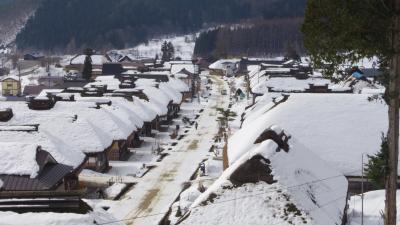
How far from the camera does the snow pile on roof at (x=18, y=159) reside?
24.3 m

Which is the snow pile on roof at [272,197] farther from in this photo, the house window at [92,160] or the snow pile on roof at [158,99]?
the snow pile on roof at [158,99]

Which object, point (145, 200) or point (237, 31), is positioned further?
point (237, 31)

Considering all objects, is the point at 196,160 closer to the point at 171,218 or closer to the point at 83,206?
the point at 171,218

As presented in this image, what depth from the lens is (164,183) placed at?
31547 mm

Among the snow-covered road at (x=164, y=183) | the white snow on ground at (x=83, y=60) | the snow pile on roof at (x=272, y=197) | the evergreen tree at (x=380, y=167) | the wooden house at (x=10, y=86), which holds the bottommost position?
the snow-covered road at (x=164, y=183)

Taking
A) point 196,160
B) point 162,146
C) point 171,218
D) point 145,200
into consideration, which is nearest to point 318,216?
point 171,218

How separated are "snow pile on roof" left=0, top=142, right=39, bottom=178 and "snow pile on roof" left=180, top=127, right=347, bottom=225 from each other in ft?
30.0

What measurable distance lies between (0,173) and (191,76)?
65.3 meters

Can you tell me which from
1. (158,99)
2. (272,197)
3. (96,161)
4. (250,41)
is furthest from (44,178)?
(250,41)

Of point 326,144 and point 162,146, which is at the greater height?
point 326,144

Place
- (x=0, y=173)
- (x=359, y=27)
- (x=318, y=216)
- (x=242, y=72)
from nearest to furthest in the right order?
(x=359, y=27) < (x=318, y=216) < (x=0, y=173) < (x=242, y=72)

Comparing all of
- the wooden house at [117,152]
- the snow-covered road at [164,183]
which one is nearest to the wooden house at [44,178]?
the snow-covered road at [164,183]

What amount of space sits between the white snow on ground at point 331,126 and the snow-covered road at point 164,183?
14.1 feet

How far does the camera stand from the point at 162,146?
142 ft
